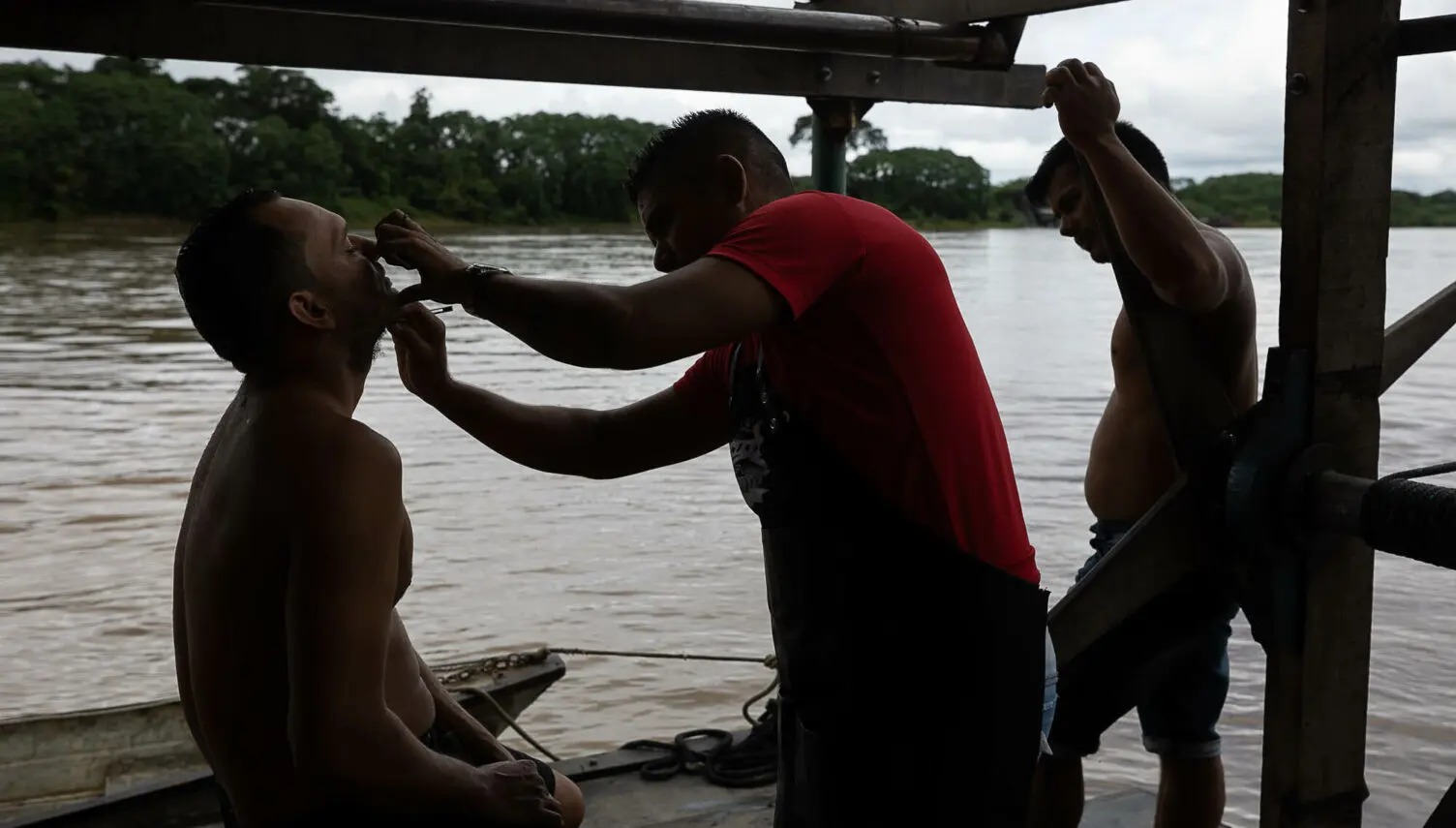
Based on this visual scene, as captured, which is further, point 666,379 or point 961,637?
point 666,379

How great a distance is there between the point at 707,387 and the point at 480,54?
1.14m

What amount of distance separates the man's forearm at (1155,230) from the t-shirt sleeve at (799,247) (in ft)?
2.48

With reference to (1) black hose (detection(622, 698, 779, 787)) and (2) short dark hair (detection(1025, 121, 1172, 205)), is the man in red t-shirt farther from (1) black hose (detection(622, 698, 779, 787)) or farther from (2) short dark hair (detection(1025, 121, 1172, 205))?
(1) black hose (detection(622, 698, 779, 787))

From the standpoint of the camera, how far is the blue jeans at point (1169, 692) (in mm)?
3422

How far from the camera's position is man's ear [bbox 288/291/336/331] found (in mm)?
2262

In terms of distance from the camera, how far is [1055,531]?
441 inches

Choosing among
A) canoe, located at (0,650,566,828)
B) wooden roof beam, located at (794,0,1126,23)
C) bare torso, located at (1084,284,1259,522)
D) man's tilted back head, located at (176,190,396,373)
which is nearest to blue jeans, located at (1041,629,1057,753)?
bare torso, located at (1084,284,1259,522)

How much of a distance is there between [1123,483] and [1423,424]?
14219mm

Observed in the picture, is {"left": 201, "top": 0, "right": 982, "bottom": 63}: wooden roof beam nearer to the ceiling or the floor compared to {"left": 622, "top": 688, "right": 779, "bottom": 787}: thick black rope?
nearer to the ceiling

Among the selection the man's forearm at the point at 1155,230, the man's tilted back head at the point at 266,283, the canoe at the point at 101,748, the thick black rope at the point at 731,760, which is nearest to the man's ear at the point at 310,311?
the man's tilted back head at the point at 266,283

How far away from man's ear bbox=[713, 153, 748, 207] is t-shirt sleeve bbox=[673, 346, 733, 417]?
438 millimetres

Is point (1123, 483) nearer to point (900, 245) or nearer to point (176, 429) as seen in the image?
point (900, 245)

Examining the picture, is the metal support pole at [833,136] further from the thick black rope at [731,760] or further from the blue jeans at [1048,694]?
the blue jeans at [1048,694]

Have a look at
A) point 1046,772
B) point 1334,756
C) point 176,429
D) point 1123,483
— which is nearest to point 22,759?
point 1046,772
